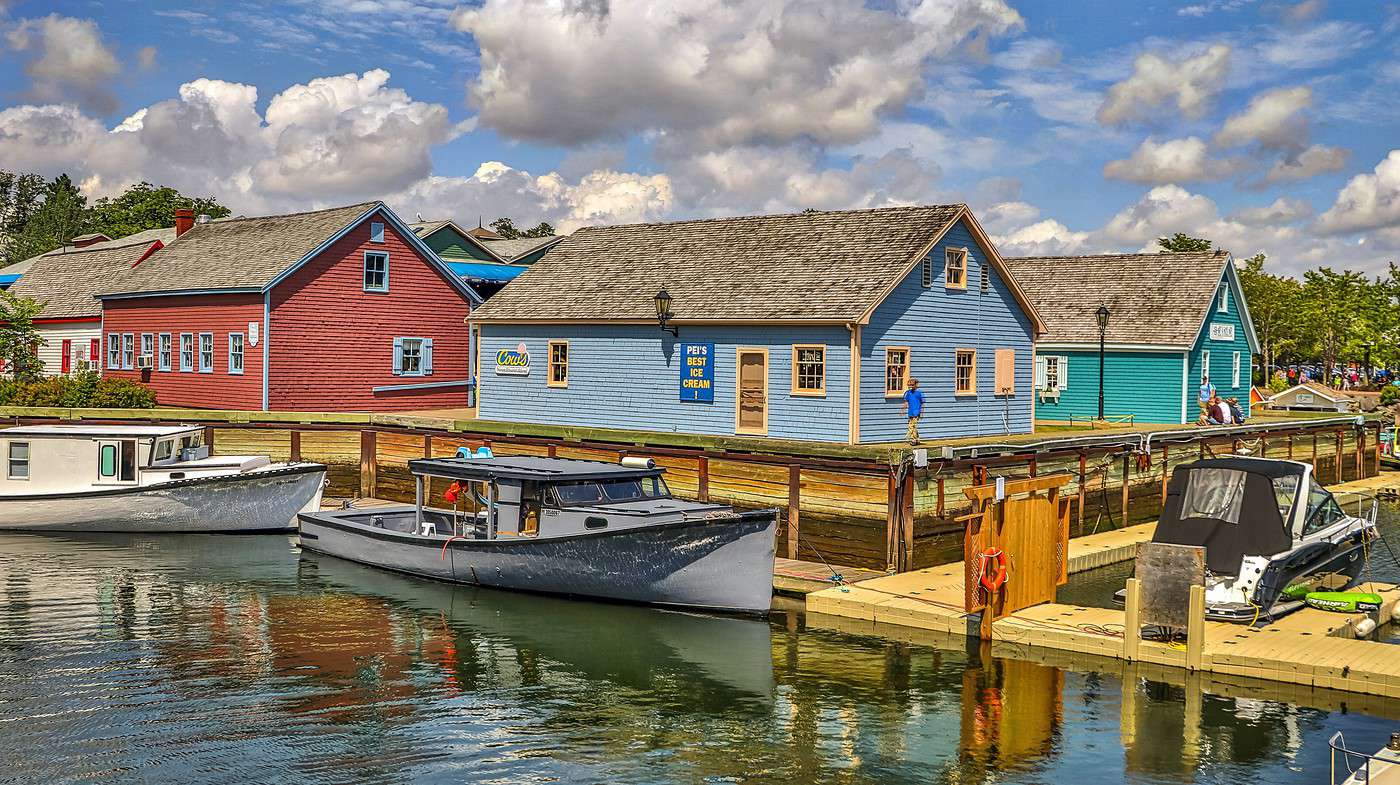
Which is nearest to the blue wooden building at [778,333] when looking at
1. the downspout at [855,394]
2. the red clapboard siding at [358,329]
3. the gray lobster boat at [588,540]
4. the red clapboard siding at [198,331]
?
the downspout at [855,394]

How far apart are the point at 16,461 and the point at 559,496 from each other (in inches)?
582

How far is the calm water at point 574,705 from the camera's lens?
12.9m

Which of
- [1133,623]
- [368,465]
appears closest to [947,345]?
[368,465]

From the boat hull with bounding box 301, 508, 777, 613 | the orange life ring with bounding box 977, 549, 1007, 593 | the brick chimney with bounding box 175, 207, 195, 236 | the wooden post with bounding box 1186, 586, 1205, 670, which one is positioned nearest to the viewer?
the wooden post with bounding box 1186, 586, 1205, 670

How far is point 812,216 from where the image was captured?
34312mm

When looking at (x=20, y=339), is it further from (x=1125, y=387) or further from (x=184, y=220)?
(x=1125, y=387)

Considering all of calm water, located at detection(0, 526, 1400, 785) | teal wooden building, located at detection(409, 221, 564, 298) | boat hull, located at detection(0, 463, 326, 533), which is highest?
teal wooden building, located at detection(409, 221, 564, 298)

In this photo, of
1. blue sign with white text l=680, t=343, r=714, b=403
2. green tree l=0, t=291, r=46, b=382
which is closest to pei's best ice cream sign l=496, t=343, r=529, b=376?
blue sign with white text l=680, t=343, r=714, b=403

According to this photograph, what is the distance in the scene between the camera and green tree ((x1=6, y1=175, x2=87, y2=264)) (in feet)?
352

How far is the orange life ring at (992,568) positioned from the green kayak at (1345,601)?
523 cm

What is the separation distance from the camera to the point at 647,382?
32812mm

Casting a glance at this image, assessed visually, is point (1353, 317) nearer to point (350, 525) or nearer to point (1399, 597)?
point (1399, 597)

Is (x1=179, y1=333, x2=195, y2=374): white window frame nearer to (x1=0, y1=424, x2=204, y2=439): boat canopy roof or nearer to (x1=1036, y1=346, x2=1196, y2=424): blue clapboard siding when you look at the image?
(x1=0, y1=424, x2=204, y2=439): boat canopy roof

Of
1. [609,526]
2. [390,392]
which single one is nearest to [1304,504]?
[609,526]
